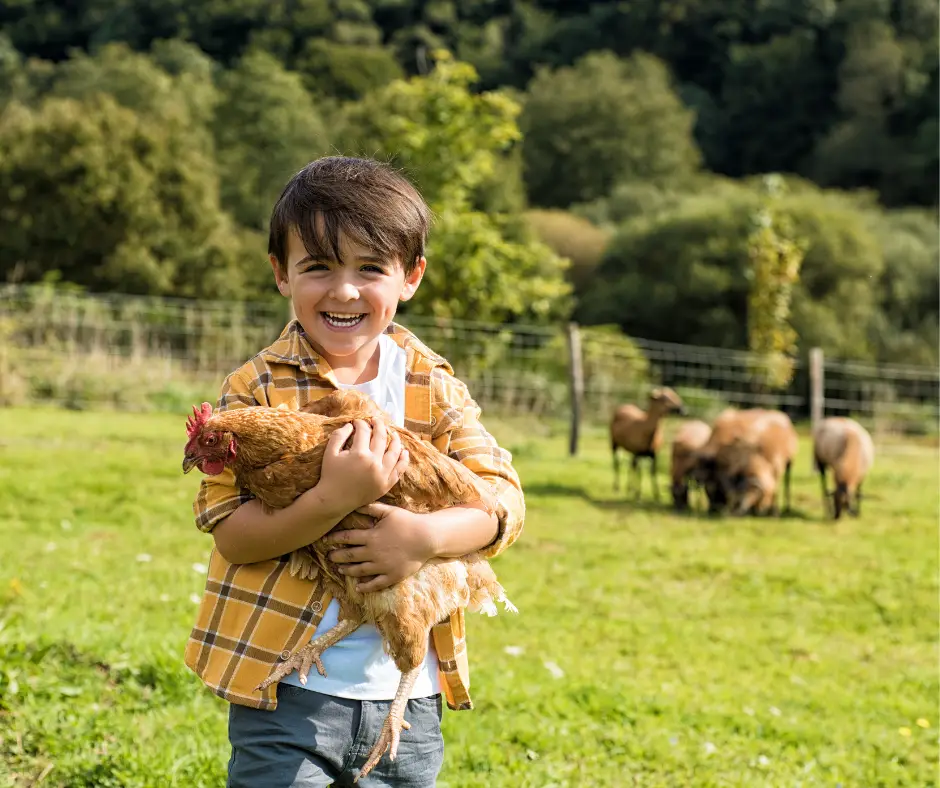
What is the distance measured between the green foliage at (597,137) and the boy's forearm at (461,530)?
41582mm

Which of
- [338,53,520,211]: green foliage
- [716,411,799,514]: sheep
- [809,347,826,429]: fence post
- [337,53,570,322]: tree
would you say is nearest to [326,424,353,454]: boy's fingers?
[716,411,799,514]: sheep

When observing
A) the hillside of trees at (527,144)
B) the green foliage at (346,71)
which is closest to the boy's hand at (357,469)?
the hillside of trees at (527,144)

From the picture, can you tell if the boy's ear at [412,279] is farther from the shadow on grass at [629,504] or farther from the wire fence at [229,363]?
the wire fence at [229,363]

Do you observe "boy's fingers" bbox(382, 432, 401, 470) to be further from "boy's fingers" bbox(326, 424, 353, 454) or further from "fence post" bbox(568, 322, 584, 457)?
"fence post" bbox(568, 322, 584, 457)

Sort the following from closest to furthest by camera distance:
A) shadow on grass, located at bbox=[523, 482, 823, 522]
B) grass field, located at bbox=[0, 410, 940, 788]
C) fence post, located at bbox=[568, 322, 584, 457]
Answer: grass field, located at bbox=[0, 410, 940, 788]
shadow on grass, located at bbox=[523, 482, 823, 522]
fence post, located at bbox=[568, 322, 584, 457]

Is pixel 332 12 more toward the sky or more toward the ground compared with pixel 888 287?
more toward the sky

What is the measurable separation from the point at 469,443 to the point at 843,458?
9.11 m

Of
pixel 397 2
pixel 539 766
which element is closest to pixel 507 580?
pixel 539 766

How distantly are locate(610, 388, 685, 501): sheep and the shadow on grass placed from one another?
184 mm

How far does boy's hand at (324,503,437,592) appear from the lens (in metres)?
1.89

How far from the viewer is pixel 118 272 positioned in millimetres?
28891

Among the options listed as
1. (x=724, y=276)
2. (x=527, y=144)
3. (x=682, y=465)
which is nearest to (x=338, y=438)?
(x=682, y=465)

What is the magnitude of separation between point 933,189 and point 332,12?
33912 millimetres

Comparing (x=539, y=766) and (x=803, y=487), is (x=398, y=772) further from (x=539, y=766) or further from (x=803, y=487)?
(x=803, y=487)
